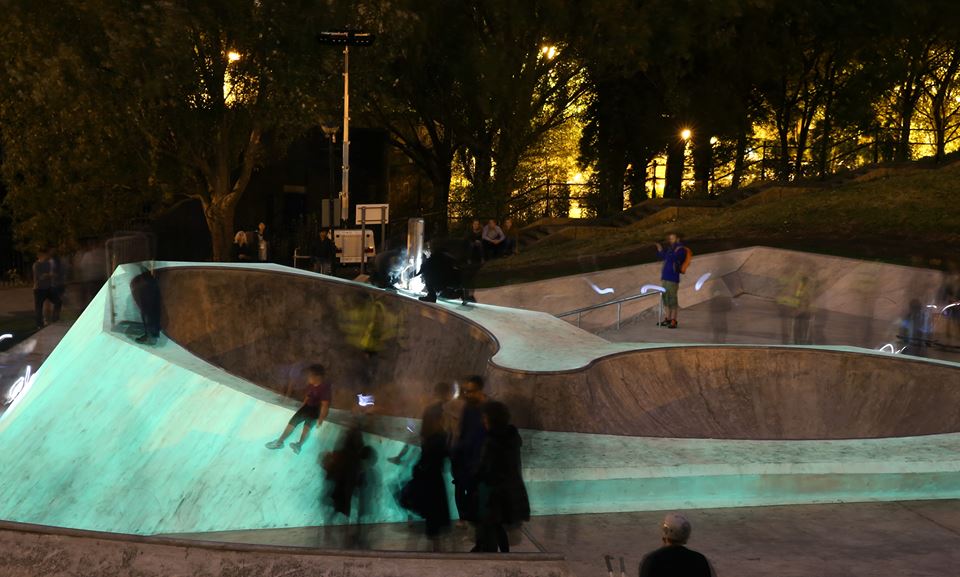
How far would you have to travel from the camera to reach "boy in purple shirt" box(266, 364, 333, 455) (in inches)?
372

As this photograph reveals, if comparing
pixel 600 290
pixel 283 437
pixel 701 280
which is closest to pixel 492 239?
pixel 600 290

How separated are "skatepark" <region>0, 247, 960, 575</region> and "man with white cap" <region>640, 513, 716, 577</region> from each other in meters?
0.74

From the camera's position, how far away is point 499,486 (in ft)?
24.9

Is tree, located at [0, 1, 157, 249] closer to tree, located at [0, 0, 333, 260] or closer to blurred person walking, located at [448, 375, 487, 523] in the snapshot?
tree, located at [0, 0, 333, 260]

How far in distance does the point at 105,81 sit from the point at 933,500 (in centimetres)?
2353

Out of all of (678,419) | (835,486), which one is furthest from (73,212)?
(835,486)

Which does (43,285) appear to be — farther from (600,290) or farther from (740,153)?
(740,153)

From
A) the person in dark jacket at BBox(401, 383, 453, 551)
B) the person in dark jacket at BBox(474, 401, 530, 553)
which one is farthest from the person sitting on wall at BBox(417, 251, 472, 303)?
the person in dark jacket at BBox(474, 401, 530, 553)

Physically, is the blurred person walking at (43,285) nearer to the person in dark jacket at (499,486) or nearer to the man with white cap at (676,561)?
the person in dark jacket at (499,486)

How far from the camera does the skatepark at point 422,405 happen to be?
958cm

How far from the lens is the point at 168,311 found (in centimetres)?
1628

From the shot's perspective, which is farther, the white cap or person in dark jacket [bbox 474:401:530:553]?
person in dark jacket [bbox 474:401:530:553]

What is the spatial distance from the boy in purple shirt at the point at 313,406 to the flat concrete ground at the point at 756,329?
9.25 meters

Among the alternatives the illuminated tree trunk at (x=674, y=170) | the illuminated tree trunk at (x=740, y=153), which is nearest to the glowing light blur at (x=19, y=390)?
the illuminated tree trunk at (x=674, y=170)
